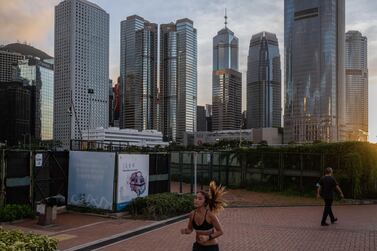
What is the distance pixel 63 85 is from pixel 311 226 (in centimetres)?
10618

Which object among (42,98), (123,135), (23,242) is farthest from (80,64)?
(23,242)

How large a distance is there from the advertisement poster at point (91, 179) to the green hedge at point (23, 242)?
703cm

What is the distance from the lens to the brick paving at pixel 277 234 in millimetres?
10195

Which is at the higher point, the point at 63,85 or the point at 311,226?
the point at 63,85

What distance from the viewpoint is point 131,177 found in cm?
1591

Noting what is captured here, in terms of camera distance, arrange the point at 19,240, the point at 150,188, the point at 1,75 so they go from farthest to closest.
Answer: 1. the point at 1,75
2. the point at 150,188
3. the point at 19,240

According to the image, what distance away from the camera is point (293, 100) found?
173500mm

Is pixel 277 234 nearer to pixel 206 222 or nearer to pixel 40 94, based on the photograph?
pixel 206 222

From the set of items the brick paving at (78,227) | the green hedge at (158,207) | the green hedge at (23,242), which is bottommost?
the brick paving at (78,227)

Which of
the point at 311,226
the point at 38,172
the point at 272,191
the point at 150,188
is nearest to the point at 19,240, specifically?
the point at 38,172

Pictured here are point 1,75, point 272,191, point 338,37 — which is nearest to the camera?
point 272,191

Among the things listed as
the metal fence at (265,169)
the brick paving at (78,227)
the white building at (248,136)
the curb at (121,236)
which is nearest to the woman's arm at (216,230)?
the curb at (121,236)

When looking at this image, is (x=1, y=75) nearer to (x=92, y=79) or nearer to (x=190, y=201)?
(x=92, y=79)

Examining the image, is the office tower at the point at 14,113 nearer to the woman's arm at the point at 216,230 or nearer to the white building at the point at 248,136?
the white building at the point at 248,136
